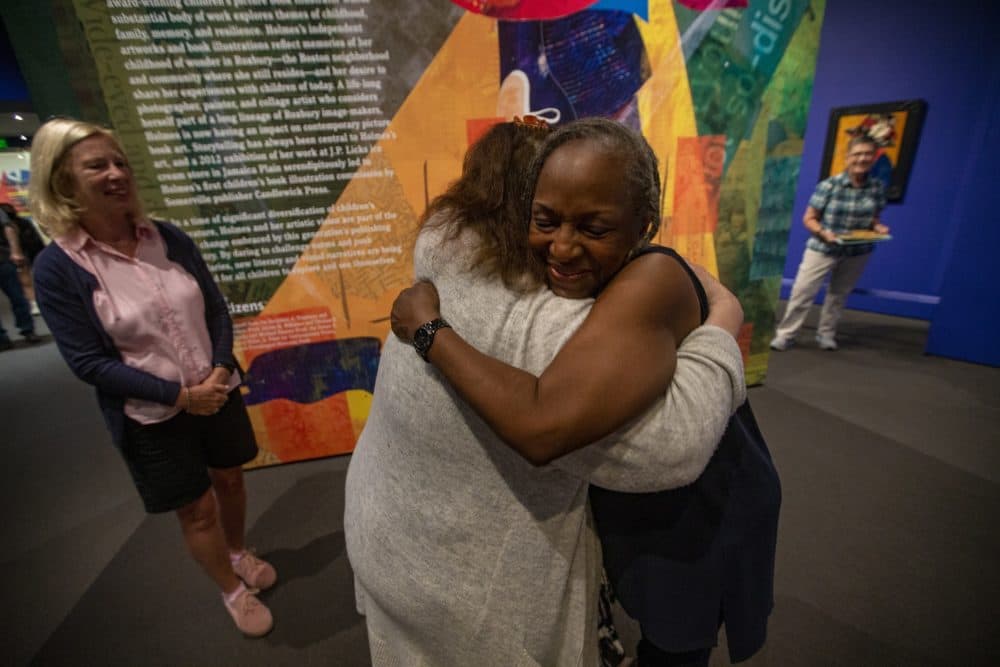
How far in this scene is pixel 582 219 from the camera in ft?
2.54

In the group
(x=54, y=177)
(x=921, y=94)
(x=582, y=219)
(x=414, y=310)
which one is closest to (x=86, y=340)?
(x=54, y=177)

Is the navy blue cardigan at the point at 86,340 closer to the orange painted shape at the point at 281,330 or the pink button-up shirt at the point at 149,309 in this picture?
the pink button-up shirt at the point at 149,309

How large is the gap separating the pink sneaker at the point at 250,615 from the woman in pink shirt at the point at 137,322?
169 mm

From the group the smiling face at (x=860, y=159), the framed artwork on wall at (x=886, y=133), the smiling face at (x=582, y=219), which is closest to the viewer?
the smiling face at (x=582, y=219)

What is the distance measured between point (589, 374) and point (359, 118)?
218 cm

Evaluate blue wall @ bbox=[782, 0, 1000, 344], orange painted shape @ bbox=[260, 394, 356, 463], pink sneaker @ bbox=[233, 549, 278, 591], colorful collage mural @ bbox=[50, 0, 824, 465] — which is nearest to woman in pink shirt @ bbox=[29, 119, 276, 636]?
pink sneaker @ bbox=[233, 549, 278, 591]

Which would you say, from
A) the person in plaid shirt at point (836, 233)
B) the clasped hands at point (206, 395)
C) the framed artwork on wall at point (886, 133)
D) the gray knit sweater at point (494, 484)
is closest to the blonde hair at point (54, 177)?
the clasped hands at point (206, 395)

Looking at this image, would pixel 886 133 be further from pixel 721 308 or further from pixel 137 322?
pixel 137 322

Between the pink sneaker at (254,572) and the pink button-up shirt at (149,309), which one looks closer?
the pink button-up shirt at (149,309)

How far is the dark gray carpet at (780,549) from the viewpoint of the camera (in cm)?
177

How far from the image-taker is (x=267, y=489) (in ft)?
8.77

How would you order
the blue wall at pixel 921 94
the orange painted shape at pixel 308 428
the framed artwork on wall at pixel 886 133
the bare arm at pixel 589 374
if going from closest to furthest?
1. the bare arm at pixel 589 374
2. the orange painted shape at pixel 308 428
3. the blue wall at pixel 921 94
4. the framed artwork on wall at pixel 886 133

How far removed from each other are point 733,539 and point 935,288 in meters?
6.02

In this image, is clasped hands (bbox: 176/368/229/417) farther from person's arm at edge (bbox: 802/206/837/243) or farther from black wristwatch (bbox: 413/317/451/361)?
person's arm at edge (bbox: 802/206/837/243)
